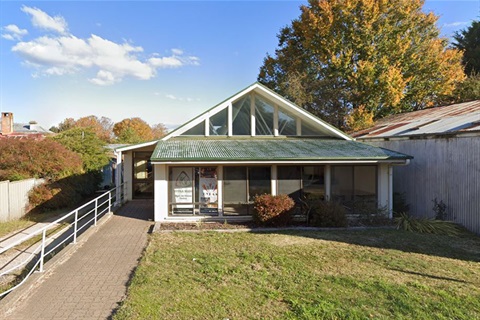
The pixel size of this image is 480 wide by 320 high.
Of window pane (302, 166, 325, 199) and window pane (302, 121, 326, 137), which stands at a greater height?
window pane (302, 121, 326, 137)

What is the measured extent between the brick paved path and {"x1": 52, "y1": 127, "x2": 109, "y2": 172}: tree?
13429mm

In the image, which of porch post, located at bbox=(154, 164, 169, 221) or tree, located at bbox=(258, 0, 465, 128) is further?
tree, located at bbox=(258, 0, 465, 128)

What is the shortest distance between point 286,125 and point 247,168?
352 centimetres

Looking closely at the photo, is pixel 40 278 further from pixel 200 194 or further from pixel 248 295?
pixel 200 194

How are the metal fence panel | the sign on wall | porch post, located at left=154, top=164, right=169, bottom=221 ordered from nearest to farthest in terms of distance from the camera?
1. porch post, located at left=154, top=164, right=169, bottom=221
2. the sign on wall
3. the metal fence panel

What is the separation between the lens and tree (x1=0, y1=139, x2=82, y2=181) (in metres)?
16.0

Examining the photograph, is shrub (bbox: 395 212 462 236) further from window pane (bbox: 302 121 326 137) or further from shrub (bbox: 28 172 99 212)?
shrub (bbox: 28 172 99 212)

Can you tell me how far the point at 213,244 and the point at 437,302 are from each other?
5.34m

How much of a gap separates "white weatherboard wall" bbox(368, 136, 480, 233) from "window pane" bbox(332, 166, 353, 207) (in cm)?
315

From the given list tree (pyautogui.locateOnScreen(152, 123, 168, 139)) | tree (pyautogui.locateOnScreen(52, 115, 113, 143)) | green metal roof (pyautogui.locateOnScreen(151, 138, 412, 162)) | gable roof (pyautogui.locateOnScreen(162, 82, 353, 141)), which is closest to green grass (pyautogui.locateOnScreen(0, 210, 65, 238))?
green metal roof (pyautogui.locateOnScreen(151, 138, 412, 162))

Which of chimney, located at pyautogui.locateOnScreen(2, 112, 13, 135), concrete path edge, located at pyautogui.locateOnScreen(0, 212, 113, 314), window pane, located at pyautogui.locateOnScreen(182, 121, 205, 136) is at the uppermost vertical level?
chimney, located at pyautogui.locateOnScreen(2, 112, 13, 135)

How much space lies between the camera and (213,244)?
889 cm

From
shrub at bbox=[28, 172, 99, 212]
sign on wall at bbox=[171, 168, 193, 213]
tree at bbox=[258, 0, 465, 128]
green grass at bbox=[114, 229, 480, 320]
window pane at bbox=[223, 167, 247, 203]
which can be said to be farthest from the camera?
tree at bbox=[258, 0, 465, 128]

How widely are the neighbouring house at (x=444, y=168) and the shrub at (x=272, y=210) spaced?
19.4ft
